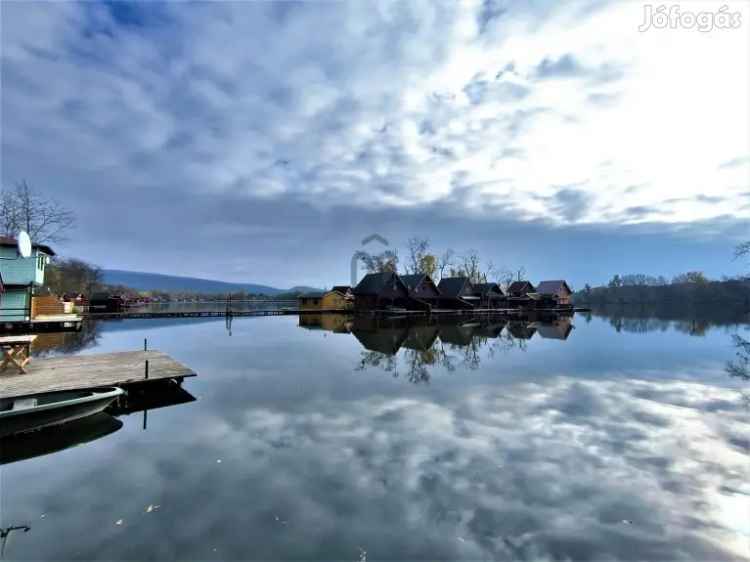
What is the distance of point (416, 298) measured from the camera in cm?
6147

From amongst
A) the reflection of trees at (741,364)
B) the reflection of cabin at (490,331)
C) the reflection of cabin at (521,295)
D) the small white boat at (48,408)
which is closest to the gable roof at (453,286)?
the reflection of cabin at (521,295)

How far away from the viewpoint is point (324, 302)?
211 feet

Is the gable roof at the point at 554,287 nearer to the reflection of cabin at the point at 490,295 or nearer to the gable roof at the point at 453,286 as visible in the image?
the reflection of cabin at the point at 490,295

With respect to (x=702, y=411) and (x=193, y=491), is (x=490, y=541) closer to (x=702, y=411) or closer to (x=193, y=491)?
(x=193, y=491)

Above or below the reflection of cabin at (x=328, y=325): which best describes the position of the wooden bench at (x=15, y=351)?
above

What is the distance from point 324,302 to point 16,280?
42683 mm

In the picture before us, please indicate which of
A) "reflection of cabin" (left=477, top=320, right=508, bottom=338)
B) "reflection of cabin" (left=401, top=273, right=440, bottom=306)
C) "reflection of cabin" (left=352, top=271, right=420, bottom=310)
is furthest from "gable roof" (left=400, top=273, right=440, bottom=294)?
"reflection of cabin" (left=477, top=320, right=508, bottom=338)

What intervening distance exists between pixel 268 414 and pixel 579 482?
7.61m

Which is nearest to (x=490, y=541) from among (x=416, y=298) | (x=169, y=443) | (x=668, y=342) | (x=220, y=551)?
(x=220, y=551)

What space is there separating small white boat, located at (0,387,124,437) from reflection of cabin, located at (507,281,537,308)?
2961 inches

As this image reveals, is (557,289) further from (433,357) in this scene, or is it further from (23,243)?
(23,243)

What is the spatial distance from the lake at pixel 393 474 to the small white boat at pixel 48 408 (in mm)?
338

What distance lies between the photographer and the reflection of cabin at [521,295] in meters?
78.6

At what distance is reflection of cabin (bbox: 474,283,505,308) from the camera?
7350 cm
